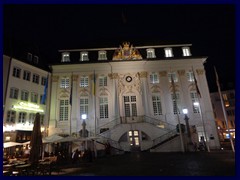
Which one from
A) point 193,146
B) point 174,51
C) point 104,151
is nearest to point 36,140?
point 104,151

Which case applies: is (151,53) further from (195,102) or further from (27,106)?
(27,106)

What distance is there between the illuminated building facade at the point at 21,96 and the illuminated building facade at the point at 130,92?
8.11 ft

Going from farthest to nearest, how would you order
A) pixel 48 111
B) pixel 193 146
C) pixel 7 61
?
pixel 48 111 → pixel 7 61 → pixel 193 146

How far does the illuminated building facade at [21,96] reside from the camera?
21.8 m

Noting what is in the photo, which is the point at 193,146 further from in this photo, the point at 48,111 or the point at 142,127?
the point at 48,111

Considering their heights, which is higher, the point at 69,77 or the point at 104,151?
the point at 69,77

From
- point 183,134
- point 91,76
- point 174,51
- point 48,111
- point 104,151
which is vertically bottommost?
point 104,151

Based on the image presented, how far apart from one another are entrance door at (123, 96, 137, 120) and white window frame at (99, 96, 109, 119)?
2.90 meters

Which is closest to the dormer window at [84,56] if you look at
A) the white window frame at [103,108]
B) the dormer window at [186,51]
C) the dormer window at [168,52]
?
the white window frame at [103,108]

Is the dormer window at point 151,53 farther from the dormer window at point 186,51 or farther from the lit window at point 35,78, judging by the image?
the lit window at point 35,78

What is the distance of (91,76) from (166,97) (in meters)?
12.1

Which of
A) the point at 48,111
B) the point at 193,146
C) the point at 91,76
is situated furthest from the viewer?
the point at 91,76

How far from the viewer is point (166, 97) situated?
2773 cm

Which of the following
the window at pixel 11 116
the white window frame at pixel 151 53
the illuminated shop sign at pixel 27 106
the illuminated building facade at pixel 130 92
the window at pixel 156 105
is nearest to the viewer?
the window at pixel 11 116
